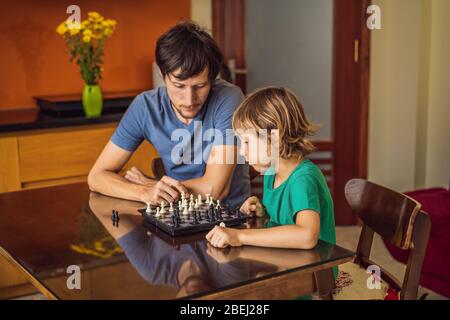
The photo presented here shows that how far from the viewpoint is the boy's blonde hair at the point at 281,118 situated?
1.73m

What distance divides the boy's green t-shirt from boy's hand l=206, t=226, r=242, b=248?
17 cm

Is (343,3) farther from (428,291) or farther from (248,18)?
(428,291)

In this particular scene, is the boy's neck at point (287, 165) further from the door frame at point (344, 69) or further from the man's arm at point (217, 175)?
the door frame at point (344, 69)

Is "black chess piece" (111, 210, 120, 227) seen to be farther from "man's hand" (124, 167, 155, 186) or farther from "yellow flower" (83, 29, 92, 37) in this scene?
"yellow flower" (83, 29, 92, 37)

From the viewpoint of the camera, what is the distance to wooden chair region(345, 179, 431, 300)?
1.69 meters

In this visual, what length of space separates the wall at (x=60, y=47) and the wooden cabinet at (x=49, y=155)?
57 centimetres

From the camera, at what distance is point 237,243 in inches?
59.7

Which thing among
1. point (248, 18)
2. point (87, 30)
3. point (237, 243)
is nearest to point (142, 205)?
point (237, 243)

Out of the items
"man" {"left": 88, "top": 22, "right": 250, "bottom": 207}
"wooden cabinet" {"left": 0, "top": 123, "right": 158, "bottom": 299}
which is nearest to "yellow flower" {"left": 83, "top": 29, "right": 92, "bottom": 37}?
"wooden cabinet" {"left": 0, "top": 123, "right": 158, "bottom": 299}

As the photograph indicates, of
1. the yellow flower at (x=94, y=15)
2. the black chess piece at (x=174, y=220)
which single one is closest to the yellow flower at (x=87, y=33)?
the yellow flower at (x=94, y=15)

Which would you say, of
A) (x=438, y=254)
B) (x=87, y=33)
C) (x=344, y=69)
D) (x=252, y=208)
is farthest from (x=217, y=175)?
(x=344, y=69)

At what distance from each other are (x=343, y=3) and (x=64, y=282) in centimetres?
303

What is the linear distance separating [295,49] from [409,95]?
776 millimetres
